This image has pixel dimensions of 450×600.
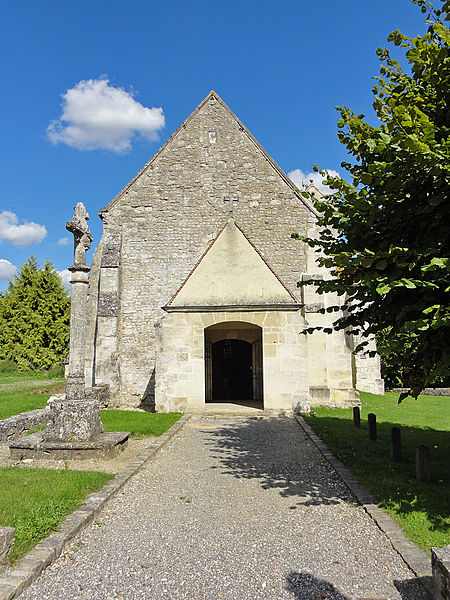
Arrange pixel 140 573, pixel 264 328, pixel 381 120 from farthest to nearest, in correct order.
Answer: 1. pixel 264 328
2. pixel 381 120
3. pixel 140 573

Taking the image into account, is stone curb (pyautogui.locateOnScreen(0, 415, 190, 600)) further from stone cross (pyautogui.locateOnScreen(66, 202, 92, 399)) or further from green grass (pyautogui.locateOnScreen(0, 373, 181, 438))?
green grass (pyautogui.locateOnScreen(0, 373, 181, 438))

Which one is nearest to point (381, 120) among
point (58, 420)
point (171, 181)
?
point (58, 420)

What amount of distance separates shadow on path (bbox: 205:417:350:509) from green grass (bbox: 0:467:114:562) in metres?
2.30

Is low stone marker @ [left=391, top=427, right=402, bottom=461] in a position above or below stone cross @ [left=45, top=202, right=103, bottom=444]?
below

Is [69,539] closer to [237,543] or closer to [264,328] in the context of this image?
[237,543]

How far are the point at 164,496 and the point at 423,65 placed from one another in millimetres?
5820

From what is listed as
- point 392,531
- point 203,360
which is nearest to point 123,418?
point 203,360

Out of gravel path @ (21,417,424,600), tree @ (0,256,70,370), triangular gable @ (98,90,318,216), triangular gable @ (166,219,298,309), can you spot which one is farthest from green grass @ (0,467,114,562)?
tree @ (0,256,70,370)

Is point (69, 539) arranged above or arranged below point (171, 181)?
below

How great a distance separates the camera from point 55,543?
3.76 m

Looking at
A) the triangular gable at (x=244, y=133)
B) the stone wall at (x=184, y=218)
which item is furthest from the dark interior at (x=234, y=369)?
the triangular gable at (x=244, y=133)

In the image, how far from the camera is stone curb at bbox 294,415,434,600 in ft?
11.2

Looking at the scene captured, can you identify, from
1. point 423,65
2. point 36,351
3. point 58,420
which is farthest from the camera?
point 36,351

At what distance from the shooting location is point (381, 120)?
17.6 ft
